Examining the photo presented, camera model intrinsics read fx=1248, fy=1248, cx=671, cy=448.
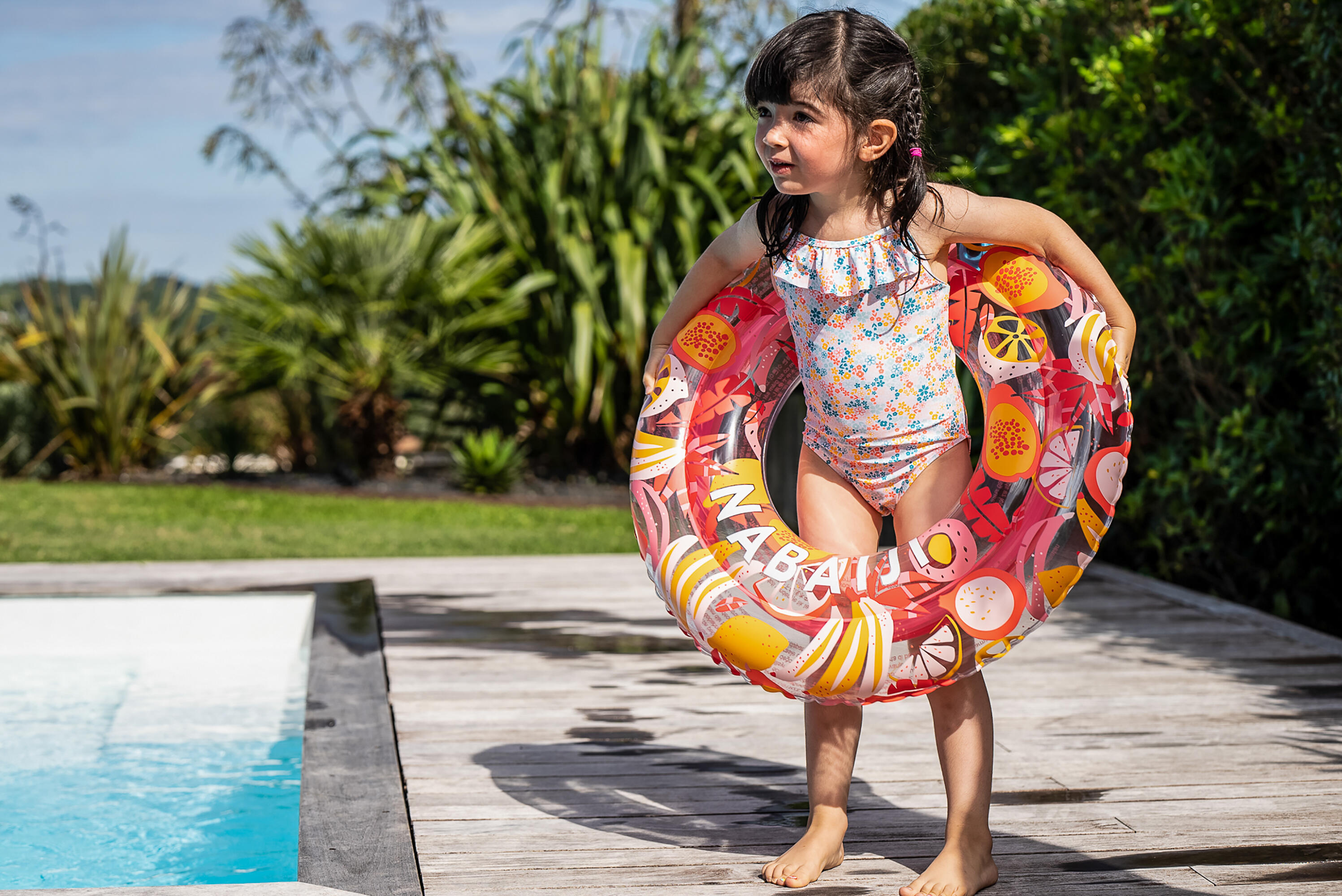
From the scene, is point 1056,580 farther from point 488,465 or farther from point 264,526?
point 488,465

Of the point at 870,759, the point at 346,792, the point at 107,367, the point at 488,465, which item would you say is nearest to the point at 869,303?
the point at 870,759

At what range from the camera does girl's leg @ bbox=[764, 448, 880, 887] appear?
80.5 inches

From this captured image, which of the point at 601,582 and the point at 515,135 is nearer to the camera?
the point at 601,582

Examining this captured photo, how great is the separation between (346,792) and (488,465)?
5.39m

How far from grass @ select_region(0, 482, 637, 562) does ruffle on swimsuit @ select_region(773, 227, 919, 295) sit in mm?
3849

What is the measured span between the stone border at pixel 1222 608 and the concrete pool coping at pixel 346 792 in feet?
8.63

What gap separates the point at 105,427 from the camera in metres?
8.19

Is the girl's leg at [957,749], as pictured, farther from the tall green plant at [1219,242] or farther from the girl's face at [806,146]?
the tall green plant at [1219,242]

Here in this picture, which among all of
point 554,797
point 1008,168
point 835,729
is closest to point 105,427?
point 1008,168

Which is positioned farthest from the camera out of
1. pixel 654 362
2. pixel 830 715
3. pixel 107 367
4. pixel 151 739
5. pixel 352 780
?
pixel 107 367

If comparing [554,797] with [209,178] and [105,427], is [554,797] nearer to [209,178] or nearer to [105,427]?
[105,427]

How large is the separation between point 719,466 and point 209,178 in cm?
1191

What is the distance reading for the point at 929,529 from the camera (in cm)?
201

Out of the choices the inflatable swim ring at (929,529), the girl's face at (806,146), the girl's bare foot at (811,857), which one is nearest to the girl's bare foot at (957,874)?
the girl's bare foot at (811,857)
